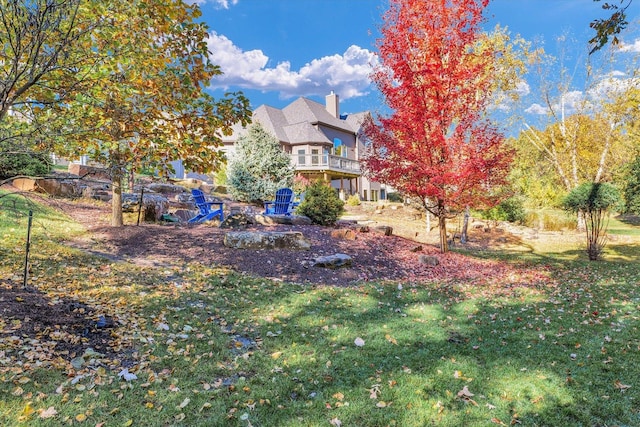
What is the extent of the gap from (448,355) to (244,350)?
2157mm

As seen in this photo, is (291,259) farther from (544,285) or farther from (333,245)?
(544,285)

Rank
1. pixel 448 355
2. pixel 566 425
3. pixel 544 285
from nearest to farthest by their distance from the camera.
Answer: pixel 566 425, pixel 448 355, pixel 544 285

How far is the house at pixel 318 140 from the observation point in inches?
1005

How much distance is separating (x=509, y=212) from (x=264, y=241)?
1555 centimetres

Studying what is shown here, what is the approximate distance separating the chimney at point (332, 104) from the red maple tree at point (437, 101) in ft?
79.5

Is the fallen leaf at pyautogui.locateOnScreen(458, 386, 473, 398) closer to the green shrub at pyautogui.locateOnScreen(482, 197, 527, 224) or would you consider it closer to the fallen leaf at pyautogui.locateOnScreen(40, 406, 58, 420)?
the fallen leaf at pyautogui.locateOnScreen(40, 406, 58, 420)

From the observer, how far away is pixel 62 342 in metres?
3.46

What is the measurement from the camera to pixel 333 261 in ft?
23.9

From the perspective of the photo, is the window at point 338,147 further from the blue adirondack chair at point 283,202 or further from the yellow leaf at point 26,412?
the yellow leaf at point 26,412

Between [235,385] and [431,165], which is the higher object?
[431,165]

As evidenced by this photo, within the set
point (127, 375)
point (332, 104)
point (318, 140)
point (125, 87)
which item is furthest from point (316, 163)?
point (127, 375)

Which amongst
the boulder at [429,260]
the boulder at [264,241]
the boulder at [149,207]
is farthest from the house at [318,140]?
the boulder at [264,241]

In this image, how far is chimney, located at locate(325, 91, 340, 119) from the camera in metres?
32.6

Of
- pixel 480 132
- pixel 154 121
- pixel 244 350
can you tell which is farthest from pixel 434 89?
pixel 244 350
